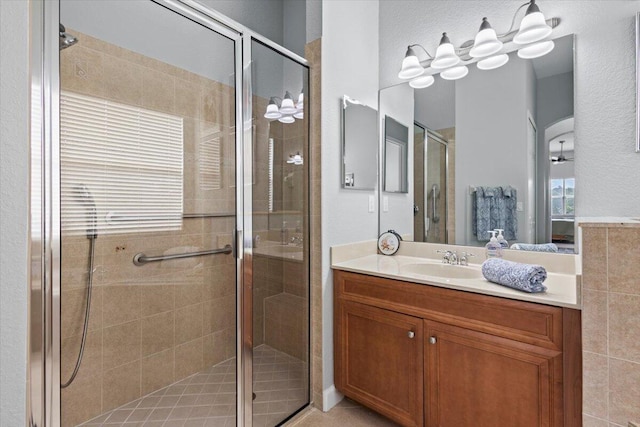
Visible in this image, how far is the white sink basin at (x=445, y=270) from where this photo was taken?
1.78 metres

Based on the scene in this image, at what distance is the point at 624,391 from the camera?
39.4 inches

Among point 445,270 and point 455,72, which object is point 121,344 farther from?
point 455,72

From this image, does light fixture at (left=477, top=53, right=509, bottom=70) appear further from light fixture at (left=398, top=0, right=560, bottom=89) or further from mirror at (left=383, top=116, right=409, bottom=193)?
mirror at (left=383, top=116, right=409, bottom=193)

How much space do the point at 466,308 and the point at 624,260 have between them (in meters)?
0.59

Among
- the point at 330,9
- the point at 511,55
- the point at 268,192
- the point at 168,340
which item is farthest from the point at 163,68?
the point at 511,55

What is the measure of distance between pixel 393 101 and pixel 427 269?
1.26m

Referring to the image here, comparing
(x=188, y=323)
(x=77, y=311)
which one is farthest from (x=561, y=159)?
(x=77, y=311)

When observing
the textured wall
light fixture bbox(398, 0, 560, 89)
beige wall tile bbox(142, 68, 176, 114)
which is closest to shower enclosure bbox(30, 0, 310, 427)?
beige wall tile bbox(142, 68, 176, 114)

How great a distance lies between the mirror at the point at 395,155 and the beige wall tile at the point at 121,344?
181 centimetres

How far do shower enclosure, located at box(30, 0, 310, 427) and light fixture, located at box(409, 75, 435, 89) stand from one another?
34.8 inches

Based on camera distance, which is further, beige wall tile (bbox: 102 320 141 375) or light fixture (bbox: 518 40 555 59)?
light fixture (bbox: 518 40 555 59)

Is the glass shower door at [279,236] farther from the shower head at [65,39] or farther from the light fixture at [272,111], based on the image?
the shower head at [65,39]

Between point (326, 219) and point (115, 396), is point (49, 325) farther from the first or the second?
point (326, 219)

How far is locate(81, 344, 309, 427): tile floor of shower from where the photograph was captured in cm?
145
